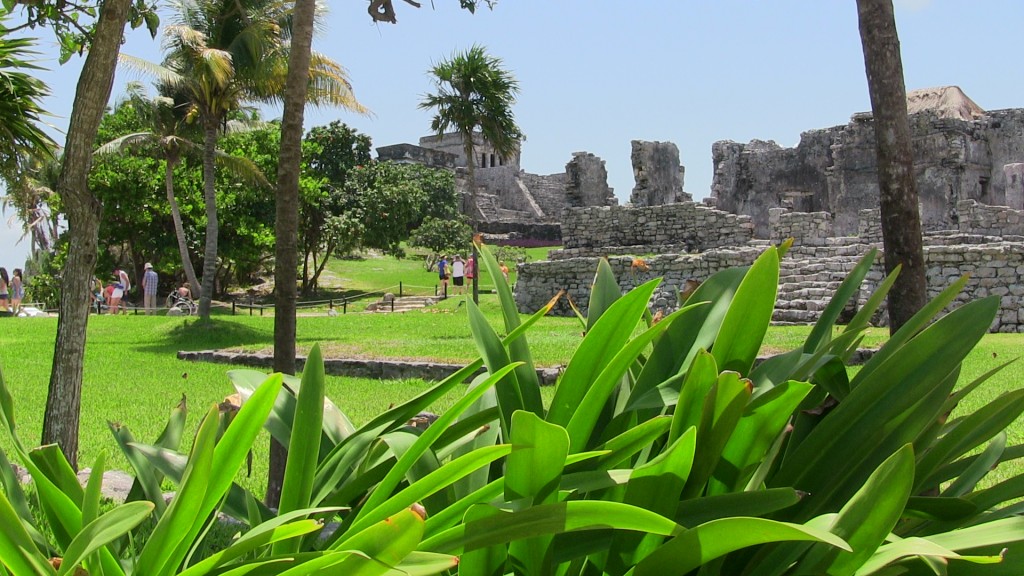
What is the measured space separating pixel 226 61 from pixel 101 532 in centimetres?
1403

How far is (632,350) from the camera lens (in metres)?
1.62

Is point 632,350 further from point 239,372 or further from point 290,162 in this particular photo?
point 290,162

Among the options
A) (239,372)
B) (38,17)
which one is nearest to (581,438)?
(239,372)

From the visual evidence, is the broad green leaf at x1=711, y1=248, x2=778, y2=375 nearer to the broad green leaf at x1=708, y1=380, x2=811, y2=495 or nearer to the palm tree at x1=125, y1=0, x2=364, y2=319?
the broad green leaf at x1=708, y1=380, x2=811, y2=495

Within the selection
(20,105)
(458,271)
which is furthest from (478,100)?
(20,105)

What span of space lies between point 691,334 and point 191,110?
54.7 ft

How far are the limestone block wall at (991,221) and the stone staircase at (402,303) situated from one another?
34.1 ft

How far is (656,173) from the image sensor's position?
86.3 feet

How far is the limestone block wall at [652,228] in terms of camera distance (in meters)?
18.7

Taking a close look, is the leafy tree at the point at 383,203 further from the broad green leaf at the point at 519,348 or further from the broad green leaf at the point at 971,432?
the broad green leaf at the point at 971,432

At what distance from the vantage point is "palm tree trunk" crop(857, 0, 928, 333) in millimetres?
3396

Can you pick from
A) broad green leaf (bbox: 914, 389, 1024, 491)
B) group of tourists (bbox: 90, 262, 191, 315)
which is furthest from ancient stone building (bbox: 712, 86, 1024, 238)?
broad green leaf (bbox: 914, 389, 1024, 491)

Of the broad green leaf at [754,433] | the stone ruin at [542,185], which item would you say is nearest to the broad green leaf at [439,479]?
the broad green leaf at [754,433]

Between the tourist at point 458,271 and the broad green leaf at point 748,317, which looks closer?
the broad green leaf at point 748,317
